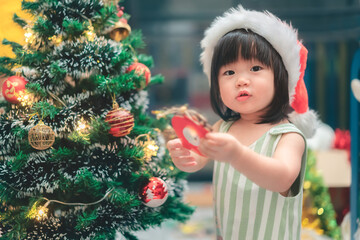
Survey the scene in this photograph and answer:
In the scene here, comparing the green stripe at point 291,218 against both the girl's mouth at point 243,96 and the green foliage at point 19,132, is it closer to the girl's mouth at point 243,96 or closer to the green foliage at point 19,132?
the girl's mouth at point 243,96

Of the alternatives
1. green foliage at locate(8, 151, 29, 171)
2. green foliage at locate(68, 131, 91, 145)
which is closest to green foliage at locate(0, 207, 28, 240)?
green foliage at locate(8, 151, 29, 171)

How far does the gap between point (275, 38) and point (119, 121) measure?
444 millimetres

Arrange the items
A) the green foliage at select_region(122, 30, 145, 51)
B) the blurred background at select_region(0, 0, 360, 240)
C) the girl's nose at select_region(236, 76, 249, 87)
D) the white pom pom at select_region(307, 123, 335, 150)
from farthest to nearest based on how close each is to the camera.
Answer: the blurred background at select_region(0, 0, 360, 240)
the white pom pom at select_region(307, 123, 335, 150)
the green foliage at select_region(122, 30, 145, 51)
the girl's nose at select_region(236, 76, 249, 87)

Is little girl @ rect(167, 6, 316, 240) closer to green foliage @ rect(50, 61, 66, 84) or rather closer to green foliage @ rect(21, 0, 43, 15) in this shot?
green foliage @ rect(50, 61, 66, 84)

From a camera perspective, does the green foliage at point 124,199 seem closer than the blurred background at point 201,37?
Yes

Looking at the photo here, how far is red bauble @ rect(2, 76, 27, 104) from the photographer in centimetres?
98

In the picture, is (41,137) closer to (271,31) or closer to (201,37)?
(271,31)

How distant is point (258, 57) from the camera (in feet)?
2.94

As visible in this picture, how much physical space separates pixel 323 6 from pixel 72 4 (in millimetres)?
2735

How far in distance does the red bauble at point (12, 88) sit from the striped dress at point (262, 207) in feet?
1.94

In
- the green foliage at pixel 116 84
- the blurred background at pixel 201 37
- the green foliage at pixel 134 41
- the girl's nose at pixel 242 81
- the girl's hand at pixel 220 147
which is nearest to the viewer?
the girl's hand at pixel 220 147

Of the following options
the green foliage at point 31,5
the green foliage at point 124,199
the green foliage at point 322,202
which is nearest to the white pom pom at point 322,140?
the green foliage at point 322,202

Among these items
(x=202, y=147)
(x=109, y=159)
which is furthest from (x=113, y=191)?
(x=202, y=147)

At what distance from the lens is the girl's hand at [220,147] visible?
0.70 metres
